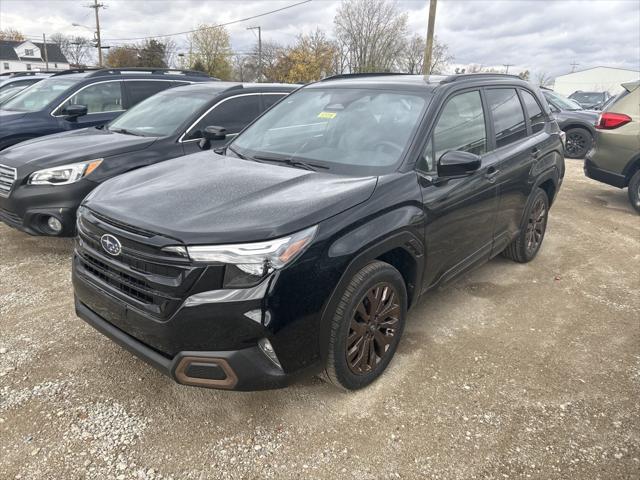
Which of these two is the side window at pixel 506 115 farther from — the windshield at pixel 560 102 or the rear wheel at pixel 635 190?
the windshield at pixel 560 102

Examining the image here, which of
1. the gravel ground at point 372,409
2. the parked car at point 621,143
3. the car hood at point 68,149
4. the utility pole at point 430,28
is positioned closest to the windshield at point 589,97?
the utility pole at point 430,28

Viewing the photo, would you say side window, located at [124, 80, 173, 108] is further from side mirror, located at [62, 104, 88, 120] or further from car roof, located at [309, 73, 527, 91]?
car roof, located at [309, 73, 527, 91]

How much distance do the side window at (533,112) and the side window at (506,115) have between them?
18cm

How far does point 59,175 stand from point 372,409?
11.7ft

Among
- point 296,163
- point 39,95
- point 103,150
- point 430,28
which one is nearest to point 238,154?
point 296,163

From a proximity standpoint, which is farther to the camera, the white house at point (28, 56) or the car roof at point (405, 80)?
the white house at point (28, 56)

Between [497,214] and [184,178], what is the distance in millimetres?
2488

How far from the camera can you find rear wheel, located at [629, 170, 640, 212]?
688 cm

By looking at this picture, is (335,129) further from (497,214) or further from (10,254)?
(10,254)

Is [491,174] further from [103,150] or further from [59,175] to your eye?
[59,175]

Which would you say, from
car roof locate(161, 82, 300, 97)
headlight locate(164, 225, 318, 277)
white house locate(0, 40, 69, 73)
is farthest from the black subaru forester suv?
white house locate(0, 40, 69, 73)

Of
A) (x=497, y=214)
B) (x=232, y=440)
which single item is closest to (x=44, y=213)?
(x=232, y=440)

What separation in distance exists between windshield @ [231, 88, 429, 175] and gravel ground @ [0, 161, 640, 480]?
1.40 m

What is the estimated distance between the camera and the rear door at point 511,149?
3.74m
